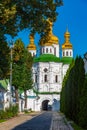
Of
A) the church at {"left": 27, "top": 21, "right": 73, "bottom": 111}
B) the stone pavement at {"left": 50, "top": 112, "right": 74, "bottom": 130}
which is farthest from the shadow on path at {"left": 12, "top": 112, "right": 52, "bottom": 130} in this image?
the church at {"left": 27, "top": 21, "right": 73, "bottom": 111}

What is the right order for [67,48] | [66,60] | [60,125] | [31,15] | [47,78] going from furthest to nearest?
[67,48] → [66,60] → [47,78] → [60,125] → [31,15]

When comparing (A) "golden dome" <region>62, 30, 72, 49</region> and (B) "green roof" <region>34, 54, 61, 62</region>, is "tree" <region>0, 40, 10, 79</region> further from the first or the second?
(A) "golden dome" <region>62, 30, 72, 49</region>

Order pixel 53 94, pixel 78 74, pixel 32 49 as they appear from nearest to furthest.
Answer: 1. pixel 78 74
2. pixel 53 94
3. pixel 32 49

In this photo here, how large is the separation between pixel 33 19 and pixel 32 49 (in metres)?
101

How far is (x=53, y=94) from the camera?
110562 millimetres

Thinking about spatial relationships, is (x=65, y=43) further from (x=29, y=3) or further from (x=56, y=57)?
(x=29, y=3)

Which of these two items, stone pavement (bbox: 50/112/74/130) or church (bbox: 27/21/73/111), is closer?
stone pavement (bbox: 50/112/74/130)

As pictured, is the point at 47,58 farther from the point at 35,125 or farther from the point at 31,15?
the point at 31,15

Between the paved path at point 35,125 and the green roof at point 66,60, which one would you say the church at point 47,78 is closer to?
the green roof at point 66,60

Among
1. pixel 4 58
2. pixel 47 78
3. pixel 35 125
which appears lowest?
pixel 35 125

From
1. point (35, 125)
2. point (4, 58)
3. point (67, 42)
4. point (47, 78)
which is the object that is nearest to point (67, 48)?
point (67, 42)

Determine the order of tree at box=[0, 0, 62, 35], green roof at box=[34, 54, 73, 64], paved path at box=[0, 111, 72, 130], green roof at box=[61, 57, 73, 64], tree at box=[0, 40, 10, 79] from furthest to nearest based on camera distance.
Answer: green roof at box=[61, 57, 73, 64] → green roof at box=[34, 54, 73, 64] → paved path at box=[0, 111, 72, 130] → tree at box=[0, 40, 10, 79] → tree at box=[0, 0, 62, 35]

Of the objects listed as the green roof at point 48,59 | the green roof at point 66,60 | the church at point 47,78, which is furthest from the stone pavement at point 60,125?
the green roof at point 66,60

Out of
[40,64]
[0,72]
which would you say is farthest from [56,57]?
[0,72]
